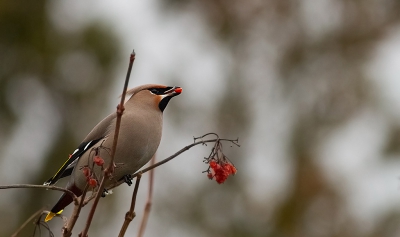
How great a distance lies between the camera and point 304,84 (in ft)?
36.2

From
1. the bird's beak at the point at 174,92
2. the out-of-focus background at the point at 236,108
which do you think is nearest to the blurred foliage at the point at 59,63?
the out-of-focus background at the point at 236,108

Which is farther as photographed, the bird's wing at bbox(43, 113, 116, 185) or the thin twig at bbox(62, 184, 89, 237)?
the bird's wing at bbox(43, 113, 116, 185)

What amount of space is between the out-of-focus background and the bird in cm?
440

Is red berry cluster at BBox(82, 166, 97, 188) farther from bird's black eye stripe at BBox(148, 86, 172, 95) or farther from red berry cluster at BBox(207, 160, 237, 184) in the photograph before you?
bird's black eye stripe at BBox(148, 86, 172, 95)

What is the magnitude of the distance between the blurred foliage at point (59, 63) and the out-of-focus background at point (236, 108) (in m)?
0.02

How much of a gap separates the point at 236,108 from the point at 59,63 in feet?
10.3

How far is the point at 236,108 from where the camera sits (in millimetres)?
10922

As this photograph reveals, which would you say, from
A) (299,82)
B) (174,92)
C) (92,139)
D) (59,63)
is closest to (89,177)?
(174,92)

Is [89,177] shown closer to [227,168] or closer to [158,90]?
[227,168]

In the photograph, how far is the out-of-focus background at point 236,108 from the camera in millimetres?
9219

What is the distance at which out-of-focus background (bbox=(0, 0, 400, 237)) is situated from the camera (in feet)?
30.2

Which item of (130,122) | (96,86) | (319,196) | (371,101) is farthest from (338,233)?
(130,122)

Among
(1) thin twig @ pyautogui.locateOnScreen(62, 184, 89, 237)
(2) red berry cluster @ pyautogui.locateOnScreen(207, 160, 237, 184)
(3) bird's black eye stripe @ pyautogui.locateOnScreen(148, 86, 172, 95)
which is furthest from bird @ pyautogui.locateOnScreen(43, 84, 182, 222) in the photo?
(1) thin twig @ pyautogui.locateOnScreen(62, 184, 89, 237)

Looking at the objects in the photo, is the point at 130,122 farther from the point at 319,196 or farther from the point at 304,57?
the point at 304,57
